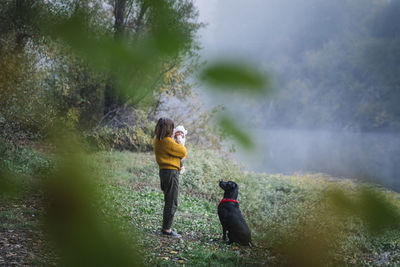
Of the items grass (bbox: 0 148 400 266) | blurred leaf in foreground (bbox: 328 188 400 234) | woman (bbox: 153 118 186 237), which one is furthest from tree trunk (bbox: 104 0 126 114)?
woman (bbox: 153 118 186 237)

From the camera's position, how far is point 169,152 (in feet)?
13.9

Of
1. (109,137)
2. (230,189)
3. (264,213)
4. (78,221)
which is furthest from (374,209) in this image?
(264,213)

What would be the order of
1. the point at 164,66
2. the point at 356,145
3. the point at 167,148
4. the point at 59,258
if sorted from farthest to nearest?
1. the point at 167,148
2. the point at 356,145
3. the point at 164,66
4. the point at 59,258

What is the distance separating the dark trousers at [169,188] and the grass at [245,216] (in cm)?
34

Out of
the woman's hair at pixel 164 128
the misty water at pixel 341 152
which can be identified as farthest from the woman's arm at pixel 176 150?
the misty water at pixel 341 152

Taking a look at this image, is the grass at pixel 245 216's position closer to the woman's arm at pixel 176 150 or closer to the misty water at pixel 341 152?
the misty water at pixel 341 152

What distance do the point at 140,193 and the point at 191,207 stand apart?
1.25 meters

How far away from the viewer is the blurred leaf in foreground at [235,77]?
0.68 meters

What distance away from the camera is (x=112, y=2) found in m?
0.81

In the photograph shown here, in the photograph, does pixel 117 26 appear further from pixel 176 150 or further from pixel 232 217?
pixel 232 217

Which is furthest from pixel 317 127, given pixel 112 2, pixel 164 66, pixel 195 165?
pixel 195 165

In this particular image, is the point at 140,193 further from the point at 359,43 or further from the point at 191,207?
the point at 359,43

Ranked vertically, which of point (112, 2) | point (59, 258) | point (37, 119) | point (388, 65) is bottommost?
point (59, 258)

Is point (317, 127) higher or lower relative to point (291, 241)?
higher
